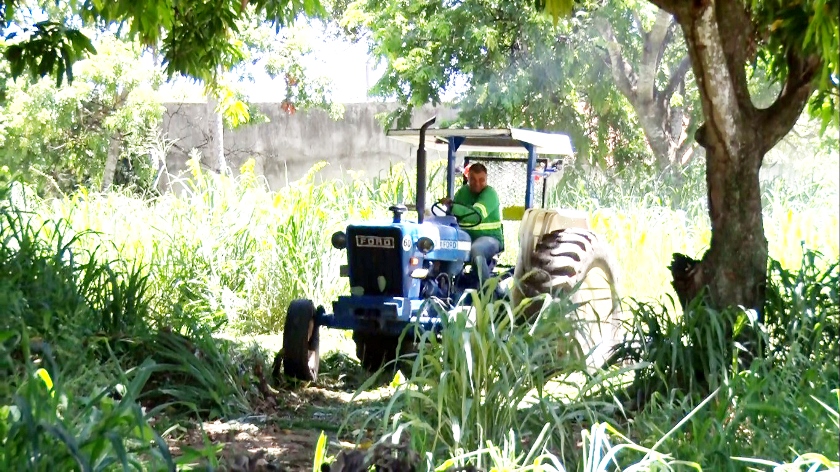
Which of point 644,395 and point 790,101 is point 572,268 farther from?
point 790,101

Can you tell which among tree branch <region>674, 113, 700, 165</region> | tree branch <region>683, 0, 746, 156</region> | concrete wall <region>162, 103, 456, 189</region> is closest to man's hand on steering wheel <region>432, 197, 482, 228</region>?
tree branch <region>683, 0, 746, 156</region>

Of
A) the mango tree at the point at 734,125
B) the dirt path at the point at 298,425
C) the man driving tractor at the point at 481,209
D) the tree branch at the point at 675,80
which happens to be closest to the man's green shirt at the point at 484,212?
the man driving tractor at the point at 481,209

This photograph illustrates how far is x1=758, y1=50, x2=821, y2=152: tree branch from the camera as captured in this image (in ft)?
18.5

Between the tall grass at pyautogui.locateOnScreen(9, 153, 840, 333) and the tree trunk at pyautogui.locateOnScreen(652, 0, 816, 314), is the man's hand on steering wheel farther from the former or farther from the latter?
the tree trunk at pyautogui.locateOnScreen(652, 0, 816, 314)

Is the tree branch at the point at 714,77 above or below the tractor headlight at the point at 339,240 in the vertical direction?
above

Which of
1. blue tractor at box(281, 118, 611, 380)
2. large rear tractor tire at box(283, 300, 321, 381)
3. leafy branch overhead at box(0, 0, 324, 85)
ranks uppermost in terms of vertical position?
leafy branch overhead at box(0, 0, 324, 85)

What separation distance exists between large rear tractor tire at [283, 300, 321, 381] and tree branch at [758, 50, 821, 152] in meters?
3.03

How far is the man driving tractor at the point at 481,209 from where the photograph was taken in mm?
7664

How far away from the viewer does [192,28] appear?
686 cm

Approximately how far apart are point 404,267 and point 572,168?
921cm

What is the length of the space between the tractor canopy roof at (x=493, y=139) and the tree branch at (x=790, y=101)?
1.74 m

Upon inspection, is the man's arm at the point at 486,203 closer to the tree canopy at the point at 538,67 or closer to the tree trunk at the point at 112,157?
the tree canopy at the point at 538,67

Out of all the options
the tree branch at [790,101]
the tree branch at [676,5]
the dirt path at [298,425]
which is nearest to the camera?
the dirt path at [298,425]

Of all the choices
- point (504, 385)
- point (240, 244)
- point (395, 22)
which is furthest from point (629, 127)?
point (504, 385)
